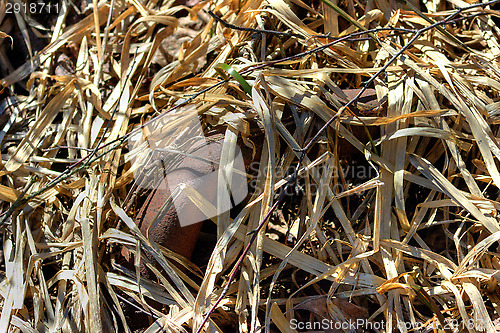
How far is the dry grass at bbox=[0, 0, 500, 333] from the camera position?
45.9 inches

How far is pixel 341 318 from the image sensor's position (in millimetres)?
1143

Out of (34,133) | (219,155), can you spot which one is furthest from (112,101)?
(219,155)

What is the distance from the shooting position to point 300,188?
1367mm

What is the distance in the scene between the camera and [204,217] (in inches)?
48.7

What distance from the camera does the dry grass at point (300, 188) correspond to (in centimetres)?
117

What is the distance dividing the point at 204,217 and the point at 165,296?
242 mm

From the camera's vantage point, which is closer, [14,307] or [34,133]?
[14,307]

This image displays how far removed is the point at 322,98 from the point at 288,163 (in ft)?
0.79

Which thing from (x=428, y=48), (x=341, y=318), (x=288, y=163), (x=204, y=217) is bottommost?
(x=341, y=318)

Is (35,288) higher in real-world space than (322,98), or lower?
lower

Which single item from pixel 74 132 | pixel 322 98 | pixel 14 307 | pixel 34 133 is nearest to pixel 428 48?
pixel 322 98

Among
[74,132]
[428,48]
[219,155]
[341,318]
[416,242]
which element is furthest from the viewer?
[74,132]

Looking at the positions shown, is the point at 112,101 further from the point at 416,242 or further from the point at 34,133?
the point at 416,242

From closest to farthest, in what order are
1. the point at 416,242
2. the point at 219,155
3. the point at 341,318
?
the point at 341,318
the point at 219,155
the point at 416,242
